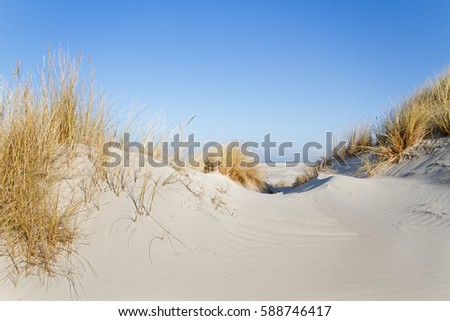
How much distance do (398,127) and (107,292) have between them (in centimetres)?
604

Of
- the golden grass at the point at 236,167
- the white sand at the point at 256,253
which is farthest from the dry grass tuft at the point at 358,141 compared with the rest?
the white sand at the point at 256,253

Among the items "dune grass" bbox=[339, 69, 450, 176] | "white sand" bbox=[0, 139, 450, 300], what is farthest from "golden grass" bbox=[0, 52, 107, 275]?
"dune grass" bbox=[339, 69, 450, 176]

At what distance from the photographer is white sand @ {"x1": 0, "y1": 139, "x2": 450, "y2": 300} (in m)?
1.87

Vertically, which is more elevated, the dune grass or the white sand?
the dune grass

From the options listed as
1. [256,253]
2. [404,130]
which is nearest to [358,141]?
[404,130]

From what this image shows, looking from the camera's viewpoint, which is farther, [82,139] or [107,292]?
[82,139]

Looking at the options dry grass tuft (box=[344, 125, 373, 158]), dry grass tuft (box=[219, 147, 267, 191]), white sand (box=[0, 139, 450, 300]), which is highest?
dry grass tuft (box=[344, 125, 373, 158])

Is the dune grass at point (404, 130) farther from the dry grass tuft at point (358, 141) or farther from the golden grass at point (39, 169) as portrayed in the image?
the golden grass at point (39, 169)

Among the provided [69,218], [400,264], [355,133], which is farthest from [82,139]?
[355,133]

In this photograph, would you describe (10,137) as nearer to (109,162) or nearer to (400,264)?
(109,162)

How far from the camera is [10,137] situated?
2629mm

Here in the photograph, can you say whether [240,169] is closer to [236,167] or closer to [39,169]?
[236,167]

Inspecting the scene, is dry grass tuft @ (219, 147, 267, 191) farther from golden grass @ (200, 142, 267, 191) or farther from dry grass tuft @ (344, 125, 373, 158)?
dry grass tuft @ (344, 125, 373, 158)

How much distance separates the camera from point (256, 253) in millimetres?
2340
